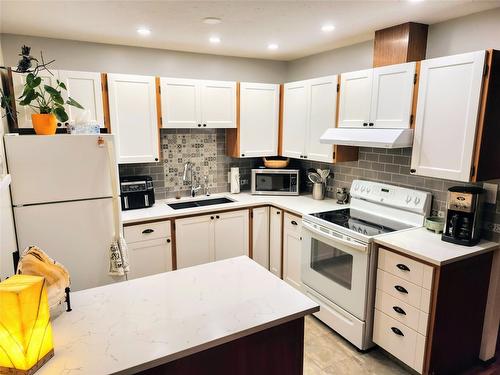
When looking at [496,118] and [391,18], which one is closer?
[496,118]

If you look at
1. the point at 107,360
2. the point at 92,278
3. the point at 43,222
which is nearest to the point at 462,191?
the point at 107,360

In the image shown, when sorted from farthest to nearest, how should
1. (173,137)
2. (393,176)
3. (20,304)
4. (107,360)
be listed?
1. (173,137)
2. (393,176)
3. (107,360)
4. (20,304)

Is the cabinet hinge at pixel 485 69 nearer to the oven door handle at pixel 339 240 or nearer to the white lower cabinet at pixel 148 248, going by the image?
the oven door handle at pixel 339 240

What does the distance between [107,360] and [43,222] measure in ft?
4.75

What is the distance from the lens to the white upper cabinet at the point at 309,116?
3.27 m

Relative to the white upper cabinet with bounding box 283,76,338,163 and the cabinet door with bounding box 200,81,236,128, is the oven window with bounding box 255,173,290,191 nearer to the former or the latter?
the white upper cabinet with bounding box 283,76,338,163

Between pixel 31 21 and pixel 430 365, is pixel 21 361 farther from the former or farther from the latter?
pixel 31 21

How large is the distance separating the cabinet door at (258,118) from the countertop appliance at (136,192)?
114cm

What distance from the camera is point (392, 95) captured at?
2.64 meters

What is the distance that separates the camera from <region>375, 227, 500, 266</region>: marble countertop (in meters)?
2.12

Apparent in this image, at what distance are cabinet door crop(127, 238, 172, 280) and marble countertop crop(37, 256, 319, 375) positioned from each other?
1.33 m

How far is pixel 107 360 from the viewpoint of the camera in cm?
119

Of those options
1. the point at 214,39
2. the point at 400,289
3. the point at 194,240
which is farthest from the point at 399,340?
the point at 214,39

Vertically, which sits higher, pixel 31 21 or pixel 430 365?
pixel 31 21
